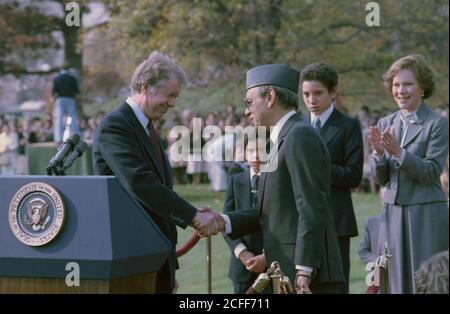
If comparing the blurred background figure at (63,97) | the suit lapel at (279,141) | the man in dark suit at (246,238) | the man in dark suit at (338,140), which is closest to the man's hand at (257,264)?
the man in dark suit at (246,238)

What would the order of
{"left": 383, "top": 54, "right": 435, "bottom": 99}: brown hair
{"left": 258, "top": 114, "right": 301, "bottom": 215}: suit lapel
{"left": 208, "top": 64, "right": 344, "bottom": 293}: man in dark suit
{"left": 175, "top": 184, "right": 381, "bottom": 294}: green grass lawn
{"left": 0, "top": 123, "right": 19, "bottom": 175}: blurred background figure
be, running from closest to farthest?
{"left": 208, "top": 64, "right": 344, "bottom": 293}: man in dark suit, {"left": 258, "top": 114, "right": 301, "bottom": 215}: suit lapel, {"left": 383, "top": 54, "right": 435, "bottom": 99}: brown hair, {"left": 175, "top": 184, "right": 381, "bottom": 294}: green grass lawn, {"left": 0, "top": 123, "right": 19, "bottom": 175}: blurred background figure

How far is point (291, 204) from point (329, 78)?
145cm

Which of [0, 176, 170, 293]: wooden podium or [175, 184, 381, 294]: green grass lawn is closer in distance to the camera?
[0, 176, 170, 293]: wooden podium

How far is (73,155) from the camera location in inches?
173

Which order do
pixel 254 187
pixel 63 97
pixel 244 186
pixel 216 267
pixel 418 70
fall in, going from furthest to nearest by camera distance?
pixel 63 97, pixel 216 267, pixel 244 186, pixel 418 70, pixel 254 187

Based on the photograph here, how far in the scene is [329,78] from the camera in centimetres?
606

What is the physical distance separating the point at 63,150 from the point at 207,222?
1.04 m

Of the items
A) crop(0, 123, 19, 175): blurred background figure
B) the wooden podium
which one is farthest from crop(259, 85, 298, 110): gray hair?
crop(0, 123, 19, 175): blurred background figure

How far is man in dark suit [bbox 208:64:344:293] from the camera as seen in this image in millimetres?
4691

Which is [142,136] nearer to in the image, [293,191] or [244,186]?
[293,191]

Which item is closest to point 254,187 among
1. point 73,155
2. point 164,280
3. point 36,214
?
point 164,280

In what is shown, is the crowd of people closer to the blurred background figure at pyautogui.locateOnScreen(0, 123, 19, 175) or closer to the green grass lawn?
the green grass lawn

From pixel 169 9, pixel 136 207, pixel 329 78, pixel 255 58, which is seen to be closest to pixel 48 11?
pixel 169 9

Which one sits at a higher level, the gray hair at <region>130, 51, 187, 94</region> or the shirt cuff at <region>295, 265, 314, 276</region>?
the gray hair at <region>130, 51, 187, 94</region>
